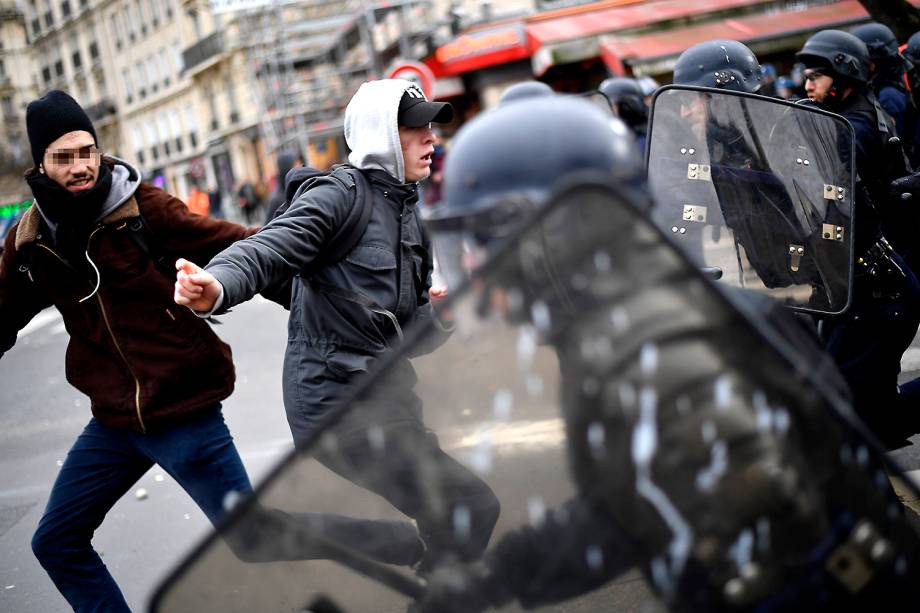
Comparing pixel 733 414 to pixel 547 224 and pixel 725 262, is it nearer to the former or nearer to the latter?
pixel 547 224

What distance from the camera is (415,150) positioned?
2883mm

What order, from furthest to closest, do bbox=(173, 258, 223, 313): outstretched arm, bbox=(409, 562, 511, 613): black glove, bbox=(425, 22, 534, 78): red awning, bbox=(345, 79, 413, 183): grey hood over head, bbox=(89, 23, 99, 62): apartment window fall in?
bbox=(89, 23, 99, 62): apartment window < bbox=(425, 22, 534, 78): red awning < bbox=(345, 79, 413, 183): grey hood over head < bbox=(173, 258, 223, 313): outstretched arm < bbox=(409, 562, 511, 613): black glove

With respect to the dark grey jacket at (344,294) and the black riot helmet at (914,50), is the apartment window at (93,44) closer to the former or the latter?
the black riot helmet at (914,50)

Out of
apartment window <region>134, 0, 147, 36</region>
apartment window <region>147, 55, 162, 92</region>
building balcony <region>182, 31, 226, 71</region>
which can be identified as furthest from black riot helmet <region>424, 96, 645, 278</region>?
apartment window <region>134, 0, 147, 36</region>

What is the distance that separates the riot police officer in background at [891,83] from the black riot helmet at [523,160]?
177 inches

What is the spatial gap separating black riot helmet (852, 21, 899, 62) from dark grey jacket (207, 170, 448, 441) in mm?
Result: 3812

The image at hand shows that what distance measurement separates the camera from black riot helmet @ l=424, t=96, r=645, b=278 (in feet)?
4.13

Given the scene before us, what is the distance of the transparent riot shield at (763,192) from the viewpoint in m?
2.98

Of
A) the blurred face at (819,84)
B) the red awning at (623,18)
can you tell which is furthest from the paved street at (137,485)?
the red awning at (623,18)

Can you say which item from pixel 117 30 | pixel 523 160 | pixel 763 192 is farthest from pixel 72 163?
pixel 117 30

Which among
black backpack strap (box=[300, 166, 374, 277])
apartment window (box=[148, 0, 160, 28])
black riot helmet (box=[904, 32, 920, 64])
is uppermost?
apartment window (box=[148, 0, 160, 28])

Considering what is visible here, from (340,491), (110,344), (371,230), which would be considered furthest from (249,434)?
(340,491)

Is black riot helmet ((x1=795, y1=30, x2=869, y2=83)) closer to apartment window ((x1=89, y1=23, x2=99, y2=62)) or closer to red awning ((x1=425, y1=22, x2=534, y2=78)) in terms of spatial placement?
red awning ((x1=425, y1=22, x2=534, y2=78))

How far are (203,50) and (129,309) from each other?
46.7m
